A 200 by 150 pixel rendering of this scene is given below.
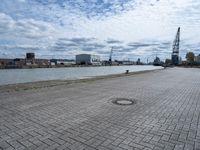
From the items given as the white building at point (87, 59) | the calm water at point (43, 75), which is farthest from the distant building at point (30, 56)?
the calm water at point (43, 75)

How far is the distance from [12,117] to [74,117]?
1.67 metres

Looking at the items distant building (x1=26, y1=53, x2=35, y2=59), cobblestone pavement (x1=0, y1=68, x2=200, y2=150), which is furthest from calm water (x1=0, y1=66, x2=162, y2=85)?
distant building (x1=26, y1=53, x2=35, y2=59)

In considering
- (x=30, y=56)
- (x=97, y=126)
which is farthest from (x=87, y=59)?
(x=97, y=126)

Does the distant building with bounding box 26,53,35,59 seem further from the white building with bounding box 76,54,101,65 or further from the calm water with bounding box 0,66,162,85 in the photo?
the calm water with bounding box 0,66,162,85

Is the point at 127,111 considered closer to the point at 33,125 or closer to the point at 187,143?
the point at 187,143

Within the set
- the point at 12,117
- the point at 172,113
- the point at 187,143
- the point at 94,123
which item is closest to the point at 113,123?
the point at 94,123

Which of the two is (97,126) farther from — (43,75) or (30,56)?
(30,56)

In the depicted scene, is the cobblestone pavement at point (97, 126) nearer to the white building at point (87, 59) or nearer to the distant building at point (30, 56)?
the distant building at point (30, 56)

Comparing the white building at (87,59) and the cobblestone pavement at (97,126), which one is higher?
the white building at (87,59)

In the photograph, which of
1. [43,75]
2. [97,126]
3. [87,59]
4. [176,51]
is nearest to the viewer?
[97,126]

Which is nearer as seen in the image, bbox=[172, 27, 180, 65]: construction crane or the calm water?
the calm water

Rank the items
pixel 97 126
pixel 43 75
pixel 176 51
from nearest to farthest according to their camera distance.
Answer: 1. pixel 97 126
2. pixel 43 75
3. pixel 176 51

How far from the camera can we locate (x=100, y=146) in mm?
3145

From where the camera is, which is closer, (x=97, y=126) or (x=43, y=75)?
(x=97, y=126)
